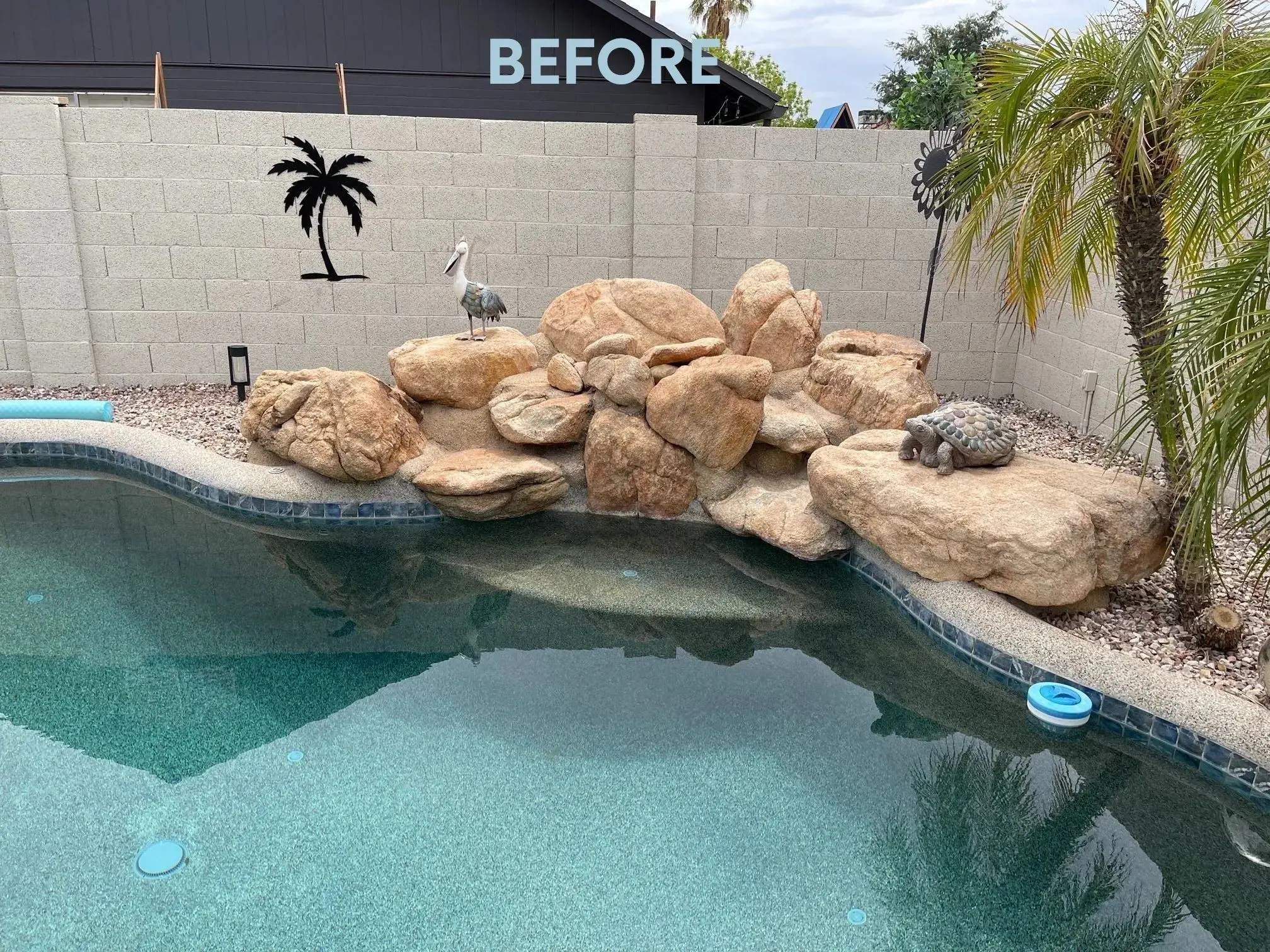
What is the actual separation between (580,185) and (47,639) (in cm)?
561

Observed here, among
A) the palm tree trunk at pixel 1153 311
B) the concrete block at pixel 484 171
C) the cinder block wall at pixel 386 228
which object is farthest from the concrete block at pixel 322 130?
the palm tree trunk at pixel 1153 311

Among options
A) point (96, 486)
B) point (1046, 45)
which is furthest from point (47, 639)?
point (1046, 45)

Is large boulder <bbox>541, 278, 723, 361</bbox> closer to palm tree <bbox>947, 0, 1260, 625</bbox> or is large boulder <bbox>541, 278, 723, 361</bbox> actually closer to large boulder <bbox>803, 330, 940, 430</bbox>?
large boulder <bbox>803, 330, 940, 430</bbox>

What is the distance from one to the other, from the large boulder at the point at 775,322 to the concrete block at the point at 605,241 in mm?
1705

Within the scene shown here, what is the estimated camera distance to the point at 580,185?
27.0 ft

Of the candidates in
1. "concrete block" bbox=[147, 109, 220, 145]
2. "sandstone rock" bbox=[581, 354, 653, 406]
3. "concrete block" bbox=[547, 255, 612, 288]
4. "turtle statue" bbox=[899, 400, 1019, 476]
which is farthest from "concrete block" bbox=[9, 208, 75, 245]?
"turtle statue" bbox=[899, 400, 1019, 476]

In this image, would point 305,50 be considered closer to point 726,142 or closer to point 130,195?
point 130,195

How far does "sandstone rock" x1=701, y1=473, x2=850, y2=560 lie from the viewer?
19.1 feet

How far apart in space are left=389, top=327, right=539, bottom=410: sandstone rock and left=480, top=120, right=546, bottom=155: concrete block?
2.21 m

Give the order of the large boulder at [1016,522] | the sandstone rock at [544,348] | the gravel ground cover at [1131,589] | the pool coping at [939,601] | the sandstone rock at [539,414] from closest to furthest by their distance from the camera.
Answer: the pool coping at [939,601]
the gravel ground cover at [1131,589]
the large boulder at [1016,522]
the sandstone rock at [539,414]
the sandstone rock at [544,348]

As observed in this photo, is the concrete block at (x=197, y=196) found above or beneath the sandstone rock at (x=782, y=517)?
above

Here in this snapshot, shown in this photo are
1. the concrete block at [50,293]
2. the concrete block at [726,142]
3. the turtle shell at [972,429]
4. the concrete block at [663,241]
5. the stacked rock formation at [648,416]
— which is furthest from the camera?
the concrete block at [663,241]

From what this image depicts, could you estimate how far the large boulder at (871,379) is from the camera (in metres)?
6.41

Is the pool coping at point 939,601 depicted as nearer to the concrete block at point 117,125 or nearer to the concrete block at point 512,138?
the concrete block at point 117,125
